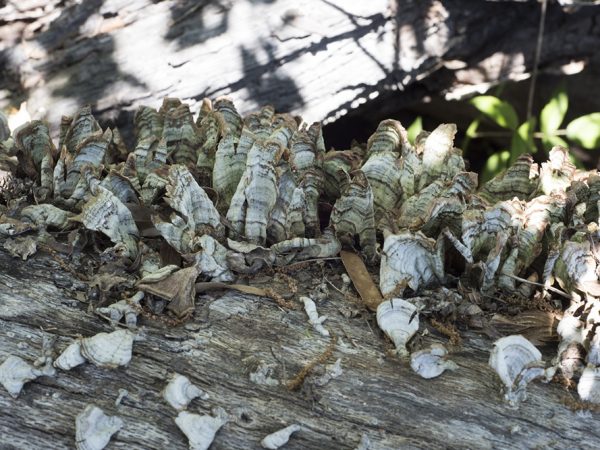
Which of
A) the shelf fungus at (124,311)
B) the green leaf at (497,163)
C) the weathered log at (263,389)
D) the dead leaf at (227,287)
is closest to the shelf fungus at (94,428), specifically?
the weathered log at (263,389)

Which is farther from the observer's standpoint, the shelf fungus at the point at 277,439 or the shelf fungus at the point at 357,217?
the shelf fungus at the point at 357,217

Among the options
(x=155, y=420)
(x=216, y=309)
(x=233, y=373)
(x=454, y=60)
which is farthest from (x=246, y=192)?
(x=454, y=60)

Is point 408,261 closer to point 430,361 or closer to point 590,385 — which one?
point 430,361

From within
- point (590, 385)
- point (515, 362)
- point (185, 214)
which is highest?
point (185, 214)

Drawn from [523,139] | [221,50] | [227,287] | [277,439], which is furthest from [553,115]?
[277,439]

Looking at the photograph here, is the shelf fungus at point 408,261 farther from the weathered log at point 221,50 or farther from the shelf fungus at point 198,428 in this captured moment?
the weathered log at point 221,50
